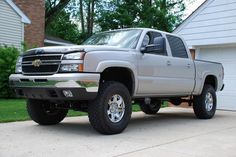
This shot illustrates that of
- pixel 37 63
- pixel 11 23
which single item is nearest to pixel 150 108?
pixel 37 63

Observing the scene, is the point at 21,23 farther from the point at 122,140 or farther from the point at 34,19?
the point at 122,140

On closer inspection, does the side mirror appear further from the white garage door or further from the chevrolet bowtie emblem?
the white garage door

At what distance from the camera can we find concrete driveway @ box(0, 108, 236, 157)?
20.3 feet

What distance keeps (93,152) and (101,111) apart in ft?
4.36

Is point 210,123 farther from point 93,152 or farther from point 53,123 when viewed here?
point 93,152

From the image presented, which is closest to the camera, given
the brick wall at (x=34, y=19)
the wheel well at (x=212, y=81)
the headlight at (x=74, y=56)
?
the headlight at (x=74, y=56)

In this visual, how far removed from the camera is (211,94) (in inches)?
441

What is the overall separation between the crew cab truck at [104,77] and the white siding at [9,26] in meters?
11.2

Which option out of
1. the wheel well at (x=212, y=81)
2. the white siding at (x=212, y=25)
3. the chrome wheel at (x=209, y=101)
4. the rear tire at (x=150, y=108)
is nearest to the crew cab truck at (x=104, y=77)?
the chrome wheel at (x=209, y=101)

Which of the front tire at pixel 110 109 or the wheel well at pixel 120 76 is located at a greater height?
the wheel well at pixel 120 76

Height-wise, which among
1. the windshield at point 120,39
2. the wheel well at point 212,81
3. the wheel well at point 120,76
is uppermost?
the windshield at point 120,39

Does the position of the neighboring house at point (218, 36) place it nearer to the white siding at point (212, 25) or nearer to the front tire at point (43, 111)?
the white siding at point (212, 25)

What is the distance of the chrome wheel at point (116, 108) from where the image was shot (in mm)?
7691

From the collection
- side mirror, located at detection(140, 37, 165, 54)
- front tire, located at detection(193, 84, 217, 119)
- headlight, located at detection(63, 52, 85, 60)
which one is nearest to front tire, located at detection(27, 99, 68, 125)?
headlight, located at detection(63, 52, 85, 60)
